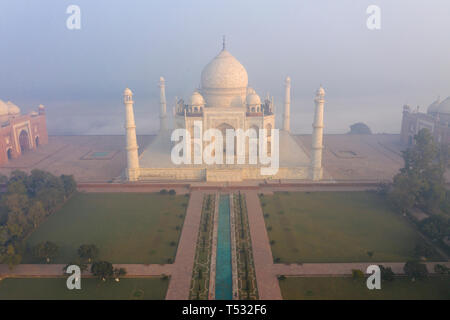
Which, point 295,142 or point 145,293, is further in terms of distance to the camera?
point 295,142

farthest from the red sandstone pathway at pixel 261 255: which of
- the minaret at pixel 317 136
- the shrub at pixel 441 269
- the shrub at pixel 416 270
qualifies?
the shrub at pixel 441 269

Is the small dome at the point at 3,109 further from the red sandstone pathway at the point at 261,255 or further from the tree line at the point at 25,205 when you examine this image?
the red sandstone pathway at the point at 261,255

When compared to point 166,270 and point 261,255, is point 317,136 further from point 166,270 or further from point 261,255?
point 166,270

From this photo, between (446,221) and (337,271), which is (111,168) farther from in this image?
(446,221)

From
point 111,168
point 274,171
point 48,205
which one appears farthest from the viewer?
point 111,168

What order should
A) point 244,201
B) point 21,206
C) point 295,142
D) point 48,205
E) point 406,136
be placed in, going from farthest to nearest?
point 406,136 → point 295,142 → point 244,201 → point 48,205 → point 21,206

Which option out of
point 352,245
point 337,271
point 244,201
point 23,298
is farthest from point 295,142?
point 23,298
